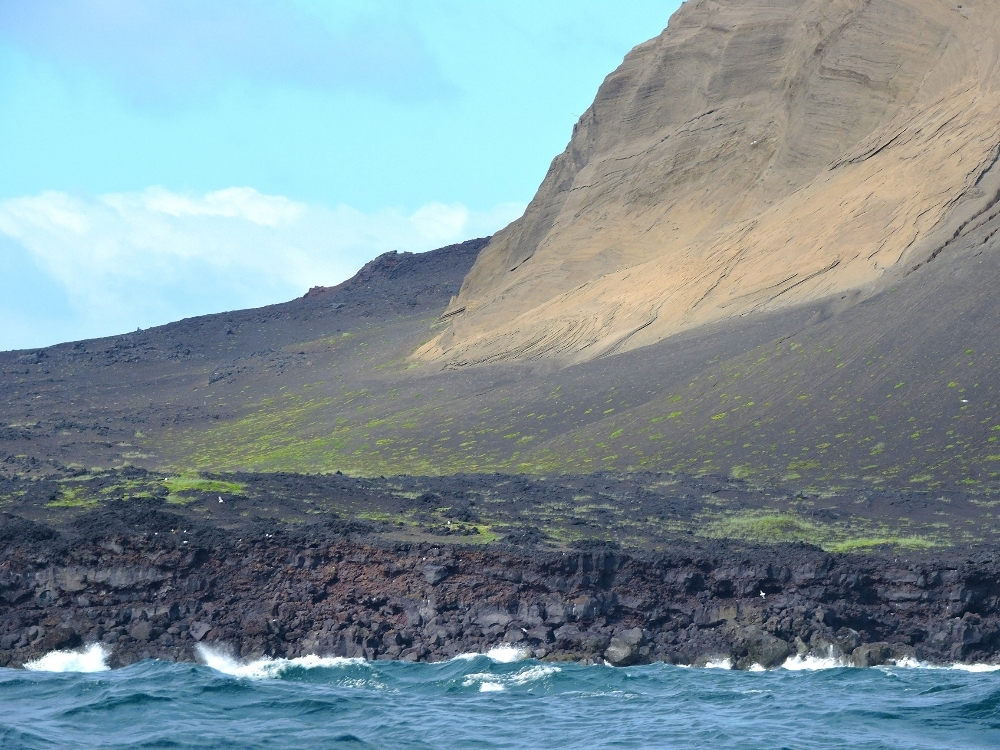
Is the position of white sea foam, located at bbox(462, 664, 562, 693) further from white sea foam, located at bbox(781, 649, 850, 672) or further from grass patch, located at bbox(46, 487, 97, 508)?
grass patch, located at bbox(46, 487, 97, 508)

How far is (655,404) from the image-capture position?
6344 cm

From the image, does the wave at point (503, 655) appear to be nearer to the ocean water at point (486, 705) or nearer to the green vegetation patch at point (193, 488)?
the ocean water at point (486, 705)

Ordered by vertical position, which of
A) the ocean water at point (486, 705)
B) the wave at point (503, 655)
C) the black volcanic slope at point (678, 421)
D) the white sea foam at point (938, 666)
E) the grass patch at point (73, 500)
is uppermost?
the black volcanic slope at point (678, 421)

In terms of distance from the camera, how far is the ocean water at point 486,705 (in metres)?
27.6

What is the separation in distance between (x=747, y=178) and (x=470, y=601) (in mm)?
46963

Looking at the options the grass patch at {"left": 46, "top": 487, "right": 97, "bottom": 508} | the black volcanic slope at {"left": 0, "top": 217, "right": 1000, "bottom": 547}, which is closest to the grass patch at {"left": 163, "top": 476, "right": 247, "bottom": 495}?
the grass patch at {"left": 46, "top": 487, "right": 97, "bottom": 508}

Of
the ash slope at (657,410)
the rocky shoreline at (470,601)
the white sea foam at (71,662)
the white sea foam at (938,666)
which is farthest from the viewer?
the ash slope at (657,410)

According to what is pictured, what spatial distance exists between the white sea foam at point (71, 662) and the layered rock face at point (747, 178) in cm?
3857

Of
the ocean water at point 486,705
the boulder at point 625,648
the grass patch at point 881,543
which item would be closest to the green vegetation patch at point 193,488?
the ocean water at point 486,705

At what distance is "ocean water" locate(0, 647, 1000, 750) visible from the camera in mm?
27625

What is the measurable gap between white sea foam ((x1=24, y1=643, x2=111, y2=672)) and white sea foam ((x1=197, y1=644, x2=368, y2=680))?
2.15 meters

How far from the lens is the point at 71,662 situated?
35219 millimetres

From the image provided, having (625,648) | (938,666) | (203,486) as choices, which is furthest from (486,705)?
(203,486)

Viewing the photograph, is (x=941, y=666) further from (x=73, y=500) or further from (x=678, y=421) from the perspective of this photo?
(x=678, y=421)
